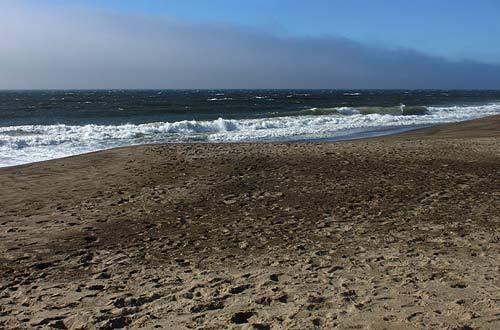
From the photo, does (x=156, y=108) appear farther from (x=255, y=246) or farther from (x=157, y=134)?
(x=255, y=246)

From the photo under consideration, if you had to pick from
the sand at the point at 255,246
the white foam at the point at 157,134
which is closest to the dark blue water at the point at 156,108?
the white foam at the point at 157,134

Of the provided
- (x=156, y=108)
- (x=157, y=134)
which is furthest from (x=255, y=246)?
(x=156, y=108)

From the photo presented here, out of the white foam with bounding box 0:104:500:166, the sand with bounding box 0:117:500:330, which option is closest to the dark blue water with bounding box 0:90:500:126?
the white foam with bounding box 0:104:500:166

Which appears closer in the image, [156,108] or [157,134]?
[157,134]

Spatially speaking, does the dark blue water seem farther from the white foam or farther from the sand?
the sand

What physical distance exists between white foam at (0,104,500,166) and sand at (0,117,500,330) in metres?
6.56

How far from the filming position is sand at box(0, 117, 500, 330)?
3969mm

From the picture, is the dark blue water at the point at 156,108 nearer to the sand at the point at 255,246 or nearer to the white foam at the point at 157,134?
the white foam at the point at 157,134

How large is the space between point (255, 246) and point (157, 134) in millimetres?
18334

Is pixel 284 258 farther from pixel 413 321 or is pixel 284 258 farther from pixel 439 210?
pixel 439 210

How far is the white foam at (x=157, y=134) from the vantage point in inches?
668

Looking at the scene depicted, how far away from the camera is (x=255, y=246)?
568cm

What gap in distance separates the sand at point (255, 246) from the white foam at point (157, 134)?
21.5 ft

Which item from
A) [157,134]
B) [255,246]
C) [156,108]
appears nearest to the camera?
[255,246]
